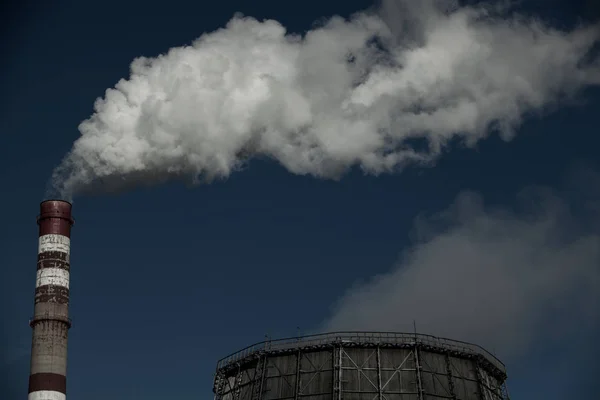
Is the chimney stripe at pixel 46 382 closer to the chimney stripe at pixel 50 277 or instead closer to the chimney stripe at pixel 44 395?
the chimney stripe at pixel 44 395

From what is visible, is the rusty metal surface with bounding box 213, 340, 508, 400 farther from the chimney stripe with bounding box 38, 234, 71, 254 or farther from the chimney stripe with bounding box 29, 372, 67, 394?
the chimney stripe with bounding box 38, 234, 71, 254

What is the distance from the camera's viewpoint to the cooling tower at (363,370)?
1902 inches

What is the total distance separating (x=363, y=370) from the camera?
160 feet

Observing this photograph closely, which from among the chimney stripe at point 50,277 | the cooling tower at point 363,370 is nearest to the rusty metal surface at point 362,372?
the cooling tower at point 363,370

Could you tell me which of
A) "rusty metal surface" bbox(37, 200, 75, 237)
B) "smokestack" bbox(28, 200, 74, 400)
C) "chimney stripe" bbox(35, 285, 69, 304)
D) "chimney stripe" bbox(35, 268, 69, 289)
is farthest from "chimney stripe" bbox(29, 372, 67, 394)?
"rusty metal surface" bbox(37, 200, 75, 237)

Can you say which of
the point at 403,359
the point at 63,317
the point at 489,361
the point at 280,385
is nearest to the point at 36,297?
the point at 63,317

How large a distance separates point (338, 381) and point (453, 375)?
724 centimetres

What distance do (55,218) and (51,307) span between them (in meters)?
6.00

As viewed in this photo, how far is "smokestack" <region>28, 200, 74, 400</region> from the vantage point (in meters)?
52.0

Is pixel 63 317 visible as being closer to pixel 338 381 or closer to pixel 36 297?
pixel 36 297

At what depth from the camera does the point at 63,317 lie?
53.9 meters

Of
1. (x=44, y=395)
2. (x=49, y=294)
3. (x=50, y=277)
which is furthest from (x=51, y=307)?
(x=44, y=395)

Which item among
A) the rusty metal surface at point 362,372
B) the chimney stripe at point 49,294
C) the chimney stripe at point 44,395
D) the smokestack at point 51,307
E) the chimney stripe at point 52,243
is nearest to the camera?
the rusty metal surface at point 362,372

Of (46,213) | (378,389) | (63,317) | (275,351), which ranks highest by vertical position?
(46,213)
